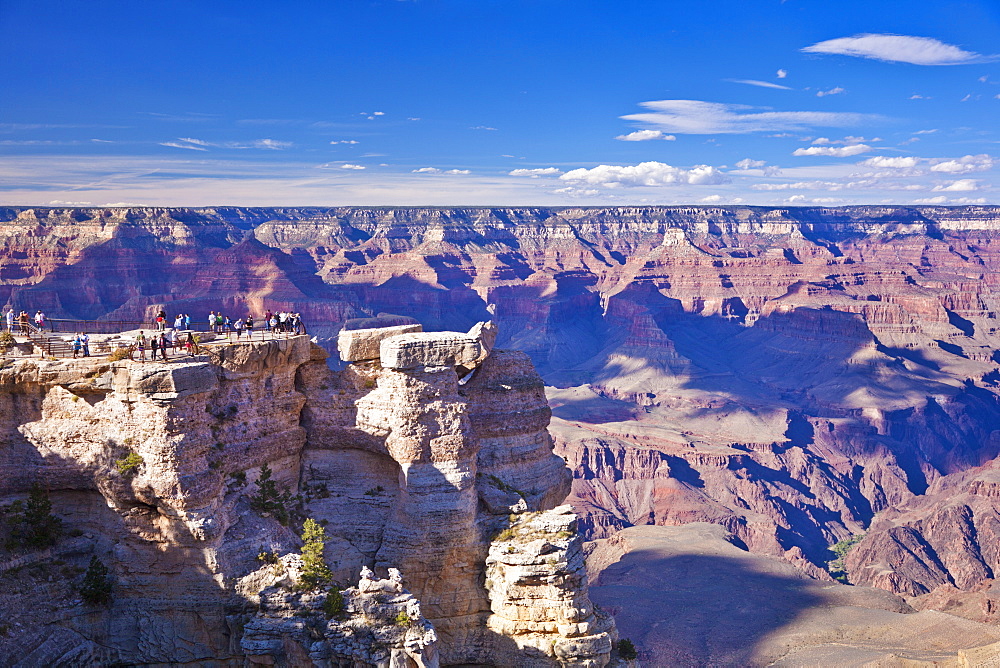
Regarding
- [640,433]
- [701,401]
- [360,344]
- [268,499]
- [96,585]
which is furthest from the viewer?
[701,401]

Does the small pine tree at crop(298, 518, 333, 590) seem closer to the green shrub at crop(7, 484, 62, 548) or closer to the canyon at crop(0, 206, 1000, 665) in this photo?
the canyon at crop(0, 206, 1000, 665)

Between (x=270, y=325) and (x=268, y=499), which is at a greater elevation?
(x=270, y=325)

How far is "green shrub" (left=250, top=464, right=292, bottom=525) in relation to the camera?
27.7 m

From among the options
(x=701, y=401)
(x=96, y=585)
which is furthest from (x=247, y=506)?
(x=701, y=401)

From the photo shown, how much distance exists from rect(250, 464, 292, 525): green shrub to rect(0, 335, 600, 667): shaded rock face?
0.61 ft

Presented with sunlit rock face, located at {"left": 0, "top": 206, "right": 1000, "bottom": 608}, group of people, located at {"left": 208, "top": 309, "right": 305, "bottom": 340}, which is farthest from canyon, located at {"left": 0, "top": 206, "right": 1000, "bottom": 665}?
group of people, located at {"left": 208, "top": 309, "right": 305, "bottom": 340}

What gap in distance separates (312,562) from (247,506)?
3696 mm

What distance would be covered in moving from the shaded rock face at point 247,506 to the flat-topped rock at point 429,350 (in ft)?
1.80

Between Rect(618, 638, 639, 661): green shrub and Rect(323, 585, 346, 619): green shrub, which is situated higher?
Rect(323, 585, 346, 619): green shrub

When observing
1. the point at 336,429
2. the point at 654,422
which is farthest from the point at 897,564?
the point at 336,429

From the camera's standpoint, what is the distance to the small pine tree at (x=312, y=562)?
2467 cm

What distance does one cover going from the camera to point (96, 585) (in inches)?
973

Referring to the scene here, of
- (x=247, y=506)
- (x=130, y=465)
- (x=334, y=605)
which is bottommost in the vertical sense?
(x=334, y=605)

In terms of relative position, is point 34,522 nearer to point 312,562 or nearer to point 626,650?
point 312,562
